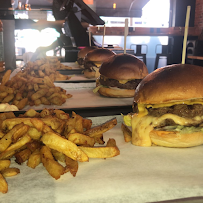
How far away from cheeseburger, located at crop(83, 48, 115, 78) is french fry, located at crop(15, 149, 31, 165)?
113 inches

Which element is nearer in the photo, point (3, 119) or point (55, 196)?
point (55, 196)

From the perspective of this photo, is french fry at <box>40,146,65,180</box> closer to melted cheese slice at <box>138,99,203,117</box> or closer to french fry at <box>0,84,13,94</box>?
melted cheese slice at <box>138,99,203,117</box>

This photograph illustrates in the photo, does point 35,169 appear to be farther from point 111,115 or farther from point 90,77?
point 90,77

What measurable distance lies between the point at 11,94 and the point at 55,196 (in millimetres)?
1566

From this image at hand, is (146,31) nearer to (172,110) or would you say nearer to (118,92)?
(118,92)

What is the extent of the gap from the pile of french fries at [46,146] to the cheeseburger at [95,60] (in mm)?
2699

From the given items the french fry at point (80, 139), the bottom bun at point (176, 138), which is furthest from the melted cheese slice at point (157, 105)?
the french fry at point (80, 139)

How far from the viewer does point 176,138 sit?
1.49 meters

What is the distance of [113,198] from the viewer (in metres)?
1.00

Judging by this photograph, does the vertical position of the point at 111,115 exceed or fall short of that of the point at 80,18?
it falls short

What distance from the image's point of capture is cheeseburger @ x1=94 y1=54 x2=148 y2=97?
2.81 m

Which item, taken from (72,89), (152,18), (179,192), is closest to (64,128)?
Result: (179,192)

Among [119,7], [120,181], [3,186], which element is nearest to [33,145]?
[3,186]

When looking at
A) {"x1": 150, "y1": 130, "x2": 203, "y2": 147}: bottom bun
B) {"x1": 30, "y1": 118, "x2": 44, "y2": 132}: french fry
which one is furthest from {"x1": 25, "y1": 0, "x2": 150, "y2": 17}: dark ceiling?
{"x1": 30, "y1": 118, "x2": 44, "y2": 132}: french fry
